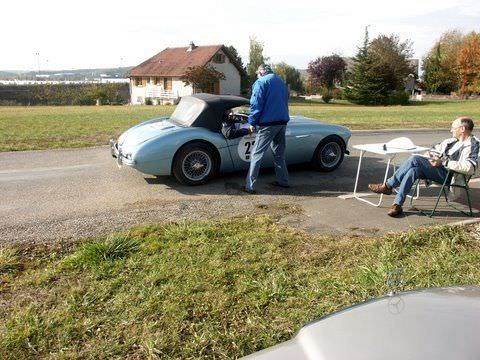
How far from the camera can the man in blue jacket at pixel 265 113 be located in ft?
20.9

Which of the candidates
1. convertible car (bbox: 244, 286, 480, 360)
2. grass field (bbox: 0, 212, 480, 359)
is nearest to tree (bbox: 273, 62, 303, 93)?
grass field (bbox: 0, 212, 480, 359)

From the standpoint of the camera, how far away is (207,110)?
6.92 metres

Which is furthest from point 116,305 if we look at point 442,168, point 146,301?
point 442,168

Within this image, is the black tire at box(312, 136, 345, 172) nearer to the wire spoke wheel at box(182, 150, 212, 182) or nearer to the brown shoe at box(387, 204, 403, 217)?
the wire spoke wheel at box(182, 150, 212, 182)

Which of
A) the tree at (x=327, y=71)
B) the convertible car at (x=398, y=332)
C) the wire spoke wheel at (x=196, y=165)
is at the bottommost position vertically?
the wire spoke wheel at (x=196, y=165)

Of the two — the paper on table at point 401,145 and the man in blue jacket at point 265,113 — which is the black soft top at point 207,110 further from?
the paper on table at point 401,145

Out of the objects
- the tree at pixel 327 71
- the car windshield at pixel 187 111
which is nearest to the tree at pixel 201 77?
the tree at pixel 327 71

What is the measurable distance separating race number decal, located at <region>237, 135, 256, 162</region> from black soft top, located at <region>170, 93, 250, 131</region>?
1.40ft

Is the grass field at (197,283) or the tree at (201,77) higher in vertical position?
Result: the tree at (201,77)

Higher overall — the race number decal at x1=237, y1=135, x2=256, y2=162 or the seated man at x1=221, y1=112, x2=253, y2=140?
the seated man at x1=221, y1=112, x2=253, y2=140

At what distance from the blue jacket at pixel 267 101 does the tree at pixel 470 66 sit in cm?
5896

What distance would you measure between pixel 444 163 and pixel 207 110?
342cm

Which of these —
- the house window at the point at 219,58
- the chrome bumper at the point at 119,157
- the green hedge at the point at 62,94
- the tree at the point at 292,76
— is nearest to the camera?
the chrome bumper at the point at 119,157

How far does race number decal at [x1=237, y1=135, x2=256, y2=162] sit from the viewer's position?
695 centimetres
